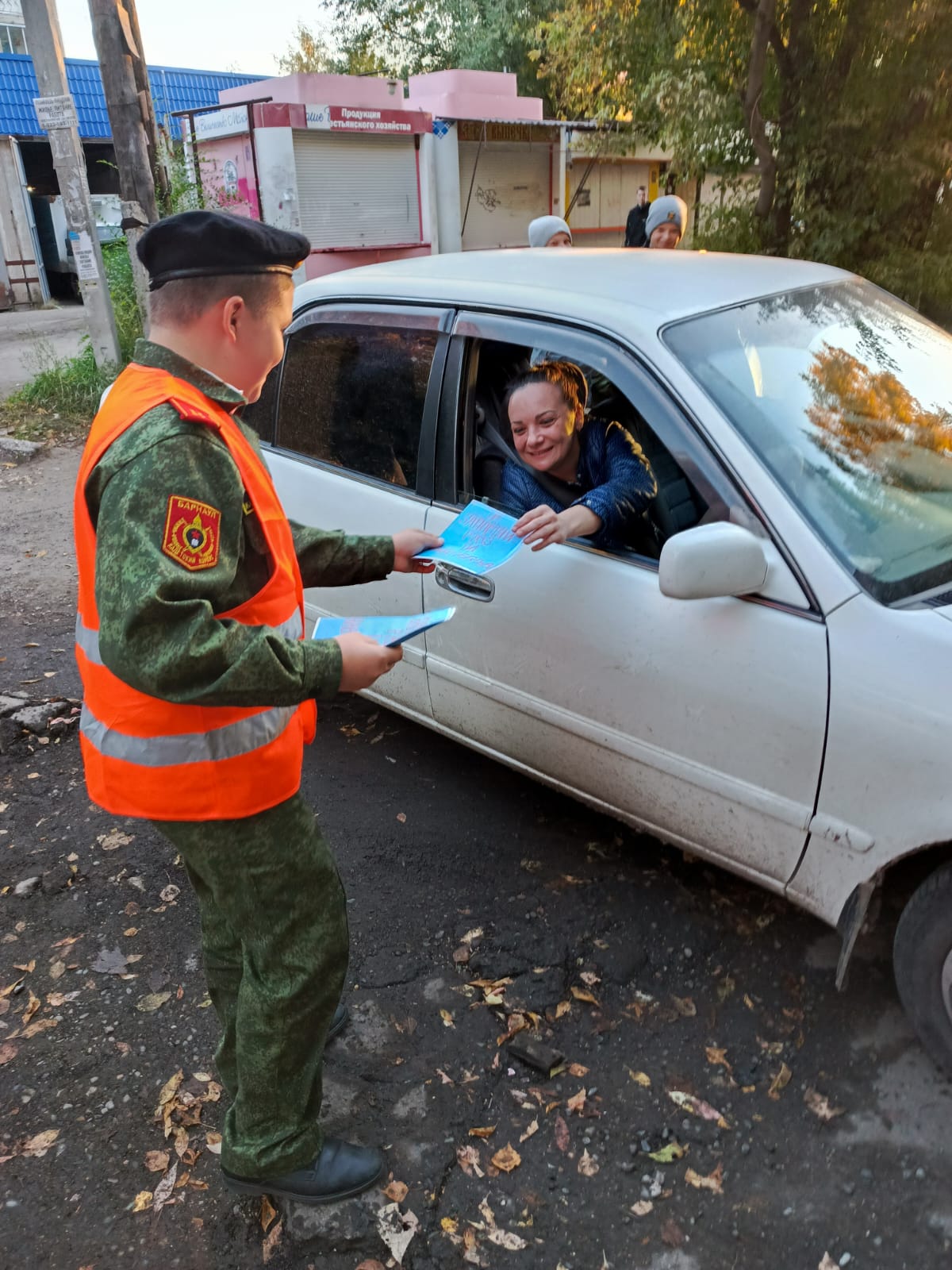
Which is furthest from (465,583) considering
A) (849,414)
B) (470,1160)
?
(470,1160)

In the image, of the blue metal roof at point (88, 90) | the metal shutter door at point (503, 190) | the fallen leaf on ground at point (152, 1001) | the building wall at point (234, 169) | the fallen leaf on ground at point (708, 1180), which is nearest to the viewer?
the fallen leaf on ground at point (708, 1180)

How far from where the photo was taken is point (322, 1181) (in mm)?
2090

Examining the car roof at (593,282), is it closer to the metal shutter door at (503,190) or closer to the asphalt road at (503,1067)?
the asphalt road at (503,1067)

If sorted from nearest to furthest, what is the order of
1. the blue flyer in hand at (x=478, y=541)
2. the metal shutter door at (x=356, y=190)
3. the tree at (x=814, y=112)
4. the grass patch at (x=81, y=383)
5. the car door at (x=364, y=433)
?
the blue flyer in hand at (x=478, y=541)
the car door at (x=364, y=433)
the tree at (x=814, y=112)
the grass patch at (x=81, y=383)
the metal shutter door at (x=356, y=190)

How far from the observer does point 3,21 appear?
25.0 metres

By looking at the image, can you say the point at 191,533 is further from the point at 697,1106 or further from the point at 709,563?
the point at 697,1106

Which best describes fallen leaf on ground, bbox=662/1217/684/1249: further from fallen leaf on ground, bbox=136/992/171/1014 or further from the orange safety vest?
fallen leaf on ground, bbox=136/992/171/1014

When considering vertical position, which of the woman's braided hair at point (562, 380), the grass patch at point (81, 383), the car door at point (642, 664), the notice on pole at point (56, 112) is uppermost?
the notice on pole at point (56, 112)

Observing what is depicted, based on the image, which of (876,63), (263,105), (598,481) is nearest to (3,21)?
(263,105)

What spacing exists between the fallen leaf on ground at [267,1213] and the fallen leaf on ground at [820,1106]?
1287 mm

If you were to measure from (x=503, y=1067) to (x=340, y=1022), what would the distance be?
476 millimetres

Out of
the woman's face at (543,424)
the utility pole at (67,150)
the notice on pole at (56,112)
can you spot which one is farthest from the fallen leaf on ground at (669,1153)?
the notice on pole at (56,112)

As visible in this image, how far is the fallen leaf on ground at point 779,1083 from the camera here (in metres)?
2.33

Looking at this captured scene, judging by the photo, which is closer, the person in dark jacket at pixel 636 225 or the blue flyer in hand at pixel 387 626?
the blue flyer in hand at pixel 387 626
